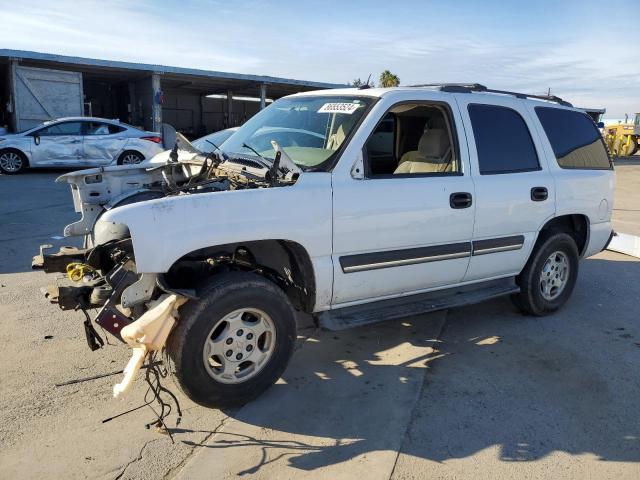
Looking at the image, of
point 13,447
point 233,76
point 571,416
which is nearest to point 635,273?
point 571,416

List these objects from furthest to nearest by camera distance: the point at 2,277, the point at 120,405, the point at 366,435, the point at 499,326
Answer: the point at 2,277, the point at 499,326, the point at 120,405, the point at 366,435

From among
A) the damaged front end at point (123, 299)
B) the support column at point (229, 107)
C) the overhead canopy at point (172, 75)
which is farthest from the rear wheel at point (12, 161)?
the support column at point (229, 107)

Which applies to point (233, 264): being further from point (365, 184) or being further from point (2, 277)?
point (2, 277)

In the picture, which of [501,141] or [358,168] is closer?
[358,168]

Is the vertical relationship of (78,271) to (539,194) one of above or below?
below

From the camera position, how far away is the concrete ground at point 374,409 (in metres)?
2.89

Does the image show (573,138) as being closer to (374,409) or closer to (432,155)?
(432,155)

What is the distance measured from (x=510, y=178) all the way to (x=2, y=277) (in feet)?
16.3

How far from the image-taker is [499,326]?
4934 mm

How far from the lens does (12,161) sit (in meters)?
14.2

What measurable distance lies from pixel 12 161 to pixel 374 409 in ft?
45.2

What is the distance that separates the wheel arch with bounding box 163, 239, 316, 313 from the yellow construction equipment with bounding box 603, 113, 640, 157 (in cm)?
3575

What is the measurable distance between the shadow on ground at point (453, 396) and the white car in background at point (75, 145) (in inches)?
446

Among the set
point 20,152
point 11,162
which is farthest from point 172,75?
point 11,162
